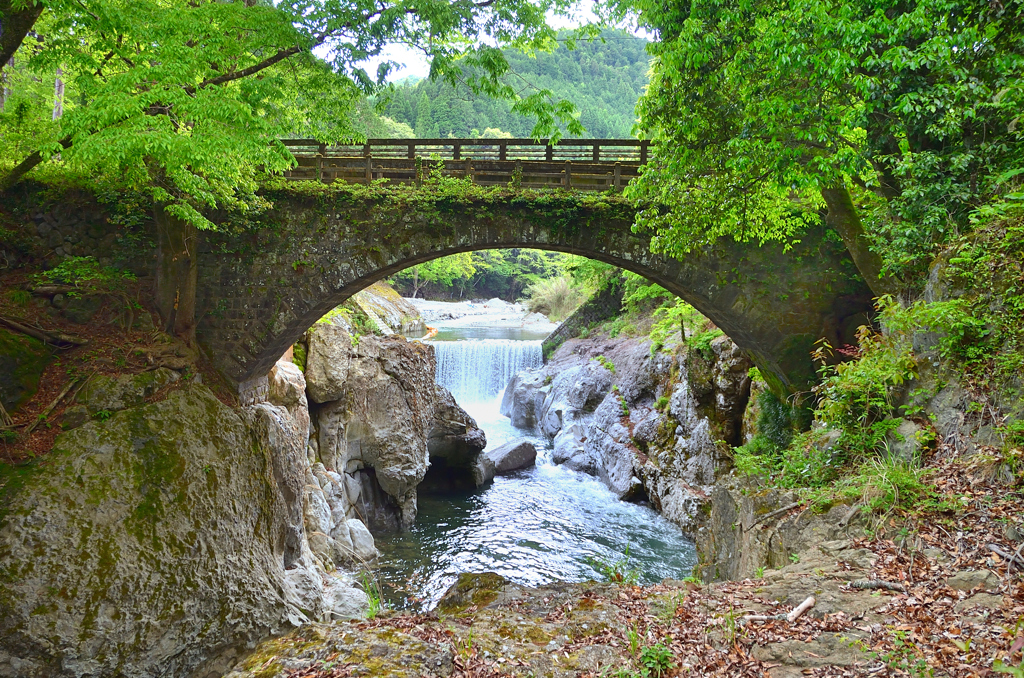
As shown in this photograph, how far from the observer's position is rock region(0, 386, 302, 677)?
5.08 m

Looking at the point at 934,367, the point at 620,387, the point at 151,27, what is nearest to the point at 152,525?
the point at 151,27

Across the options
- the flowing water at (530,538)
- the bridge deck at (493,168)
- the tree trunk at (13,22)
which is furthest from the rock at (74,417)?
the flowing water at (530,538)

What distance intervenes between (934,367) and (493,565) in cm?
783

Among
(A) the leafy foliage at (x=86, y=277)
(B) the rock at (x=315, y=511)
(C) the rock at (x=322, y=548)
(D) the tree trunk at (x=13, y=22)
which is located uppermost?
(D) the tree trunk at (x=13, y=22)

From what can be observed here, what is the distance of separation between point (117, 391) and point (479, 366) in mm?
16762

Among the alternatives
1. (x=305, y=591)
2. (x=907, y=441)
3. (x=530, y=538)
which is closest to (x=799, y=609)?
(x=907, y=441)

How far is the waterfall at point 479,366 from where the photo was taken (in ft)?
74.7

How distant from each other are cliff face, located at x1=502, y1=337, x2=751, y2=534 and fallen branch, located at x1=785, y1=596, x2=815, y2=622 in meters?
7.18

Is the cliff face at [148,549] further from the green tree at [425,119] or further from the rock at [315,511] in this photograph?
the green tree at [425,119]

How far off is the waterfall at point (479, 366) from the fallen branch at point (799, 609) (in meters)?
19.4

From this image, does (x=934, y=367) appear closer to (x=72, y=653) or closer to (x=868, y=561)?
(x=868, y=561)

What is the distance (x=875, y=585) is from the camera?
357cm

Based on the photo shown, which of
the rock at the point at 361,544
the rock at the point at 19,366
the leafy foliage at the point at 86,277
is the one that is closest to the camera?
the rock at the point at 19,366

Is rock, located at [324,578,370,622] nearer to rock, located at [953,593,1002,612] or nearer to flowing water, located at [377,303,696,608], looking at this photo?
flowing water, located at [377,303,696,608]
